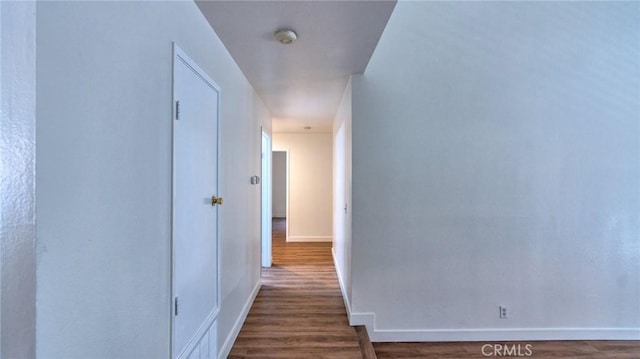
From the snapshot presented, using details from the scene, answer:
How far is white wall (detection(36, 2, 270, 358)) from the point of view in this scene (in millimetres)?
711

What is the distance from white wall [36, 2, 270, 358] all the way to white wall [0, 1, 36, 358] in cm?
33

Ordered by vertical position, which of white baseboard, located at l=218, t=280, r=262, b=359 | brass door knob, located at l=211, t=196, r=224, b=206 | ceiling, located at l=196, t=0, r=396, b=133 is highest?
ceiling, located at l=196, t=0, r=396, b=133

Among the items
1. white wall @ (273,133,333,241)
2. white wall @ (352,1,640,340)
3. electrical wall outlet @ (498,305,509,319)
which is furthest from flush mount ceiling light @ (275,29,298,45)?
white wall @ (273,133,333,241)

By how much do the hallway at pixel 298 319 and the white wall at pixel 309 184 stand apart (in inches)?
57.9

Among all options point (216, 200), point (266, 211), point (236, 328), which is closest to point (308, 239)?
point (266, 211)

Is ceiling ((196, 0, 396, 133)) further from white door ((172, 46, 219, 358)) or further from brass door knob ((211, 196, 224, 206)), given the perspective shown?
brass door knob ((211, 196, 224, 206))

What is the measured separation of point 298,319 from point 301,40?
7.67 ft

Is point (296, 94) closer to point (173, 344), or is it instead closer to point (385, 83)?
point (385, 83)

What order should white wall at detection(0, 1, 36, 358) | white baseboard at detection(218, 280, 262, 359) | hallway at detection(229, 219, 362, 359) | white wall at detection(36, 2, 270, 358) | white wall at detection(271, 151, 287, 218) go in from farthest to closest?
white wall at detection(271, 151, 287, 218), hallway at detection(229, 219, 362, 359), white baseboard at detection(218, 280, 262, 359), white wall at detection(36, 2, 270, 358), white wall at detection(0, 1, 36, 358)

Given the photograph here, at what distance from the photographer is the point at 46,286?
0.70 m

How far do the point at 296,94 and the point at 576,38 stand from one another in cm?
267

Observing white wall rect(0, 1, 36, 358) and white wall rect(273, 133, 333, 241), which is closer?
white wall rect(0, 1, 36, 358)

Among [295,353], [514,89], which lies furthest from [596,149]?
[295,353]

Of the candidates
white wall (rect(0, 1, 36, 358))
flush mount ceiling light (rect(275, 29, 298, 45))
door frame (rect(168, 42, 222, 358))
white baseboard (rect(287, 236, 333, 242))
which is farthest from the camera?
white baseboard (rect(287, 236, 333, 242))
